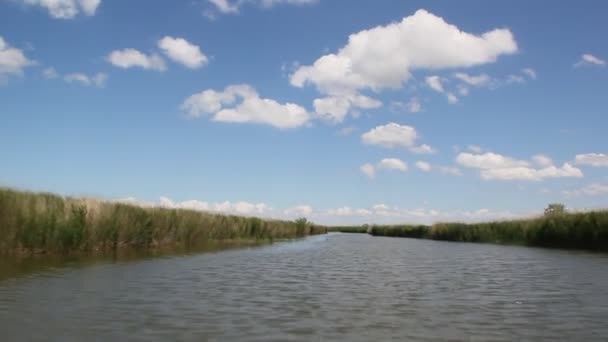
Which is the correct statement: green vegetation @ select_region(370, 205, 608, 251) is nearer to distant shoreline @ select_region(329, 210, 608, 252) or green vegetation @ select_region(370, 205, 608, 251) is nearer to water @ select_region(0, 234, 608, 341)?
distant shoreline @ select_region(329, 210, 608, 252)

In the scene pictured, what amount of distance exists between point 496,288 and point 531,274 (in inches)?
137

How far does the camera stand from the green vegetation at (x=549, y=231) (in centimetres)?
2603

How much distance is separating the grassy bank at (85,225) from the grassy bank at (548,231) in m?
18.7

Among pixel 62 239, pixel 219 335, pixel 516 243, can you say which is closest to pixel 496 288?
pixel 219 335

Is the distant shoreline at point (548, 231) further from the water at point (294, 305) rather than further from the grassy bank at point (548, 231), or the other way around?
the water at point (294, 305)

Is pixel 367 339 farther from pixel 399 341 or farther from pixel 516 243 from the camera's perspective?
pixel 516 243

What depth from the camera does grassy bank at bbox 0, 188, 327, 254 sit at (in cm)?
1542

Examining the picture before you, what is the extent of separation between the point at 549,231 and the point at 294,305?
85.4 ft

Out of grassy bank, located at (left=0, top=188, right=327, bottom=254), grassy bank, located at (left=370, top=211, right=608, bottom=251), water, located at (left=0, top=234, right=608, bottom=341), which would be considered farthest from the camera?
grassy bank, located at (left=370, top=211, right=608, bottom=251)

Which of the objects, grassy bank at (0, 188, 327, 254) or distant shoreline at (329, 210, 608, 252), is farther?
distant shoreline at (329, 210, 608, 252)

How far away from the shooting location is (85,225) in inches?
715

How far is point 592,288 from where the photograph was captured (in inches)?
429

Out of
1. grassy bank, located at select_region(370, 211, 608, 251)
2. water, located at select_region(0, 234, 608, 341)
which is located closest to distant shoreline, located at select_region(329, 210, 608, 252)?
grassy bank, located at select_region(370, 211, 608, 251)

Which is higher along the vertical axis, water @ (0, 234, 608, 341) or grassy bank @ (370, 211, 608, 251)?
grassy bank @ (370, 211, 608, 251)
